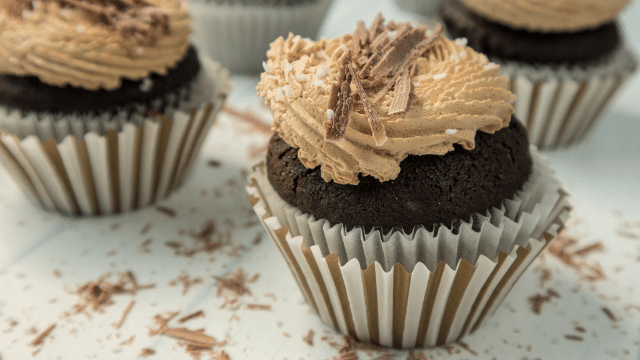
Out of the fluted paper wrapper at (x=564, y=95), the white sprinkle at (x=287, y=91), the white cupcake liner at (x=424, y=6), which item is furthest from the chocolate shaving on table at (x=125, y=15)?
the white cupcake liner at (x=424, y=6)

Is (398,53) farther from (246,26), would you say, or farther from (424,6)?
(424,6)

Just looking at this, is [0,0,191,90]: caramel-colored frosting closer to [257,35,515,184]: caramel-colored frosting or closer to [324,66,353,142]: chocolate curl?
[257,35,515,184]: caramel-colored frosting

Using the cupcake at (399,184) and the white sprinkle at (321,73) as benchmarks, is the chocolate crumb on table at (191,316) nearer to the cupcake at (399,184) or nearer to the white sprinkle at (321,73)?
the cupcake at (399,184)

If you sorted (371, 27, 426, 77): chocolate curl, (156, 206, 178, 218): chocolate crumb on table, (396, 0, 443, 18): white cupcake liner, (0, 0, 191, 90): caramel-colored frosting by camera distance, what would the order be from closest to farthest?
(371, 27, 426, 77): chocolate curl
(0, 0, 191, 90): caramel-colored frosting
(156, 206, 178, 218): chocolate crumb on table
(396, 0, 443, 18): white cupcake liner

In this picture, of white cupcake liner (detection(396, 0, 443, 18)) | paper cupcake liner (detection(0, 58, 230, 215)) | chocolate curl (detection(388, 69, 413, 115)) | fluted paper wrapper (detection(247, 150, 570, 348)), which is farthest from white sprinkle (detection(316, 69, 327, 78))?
white cupcake liner (detection(396, 0, 443, 18))

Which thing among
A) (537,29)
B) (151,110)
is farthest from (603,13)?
(151,110)

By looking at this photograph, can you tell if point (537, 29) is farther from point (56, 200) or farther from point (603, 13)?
point (56, 200)
